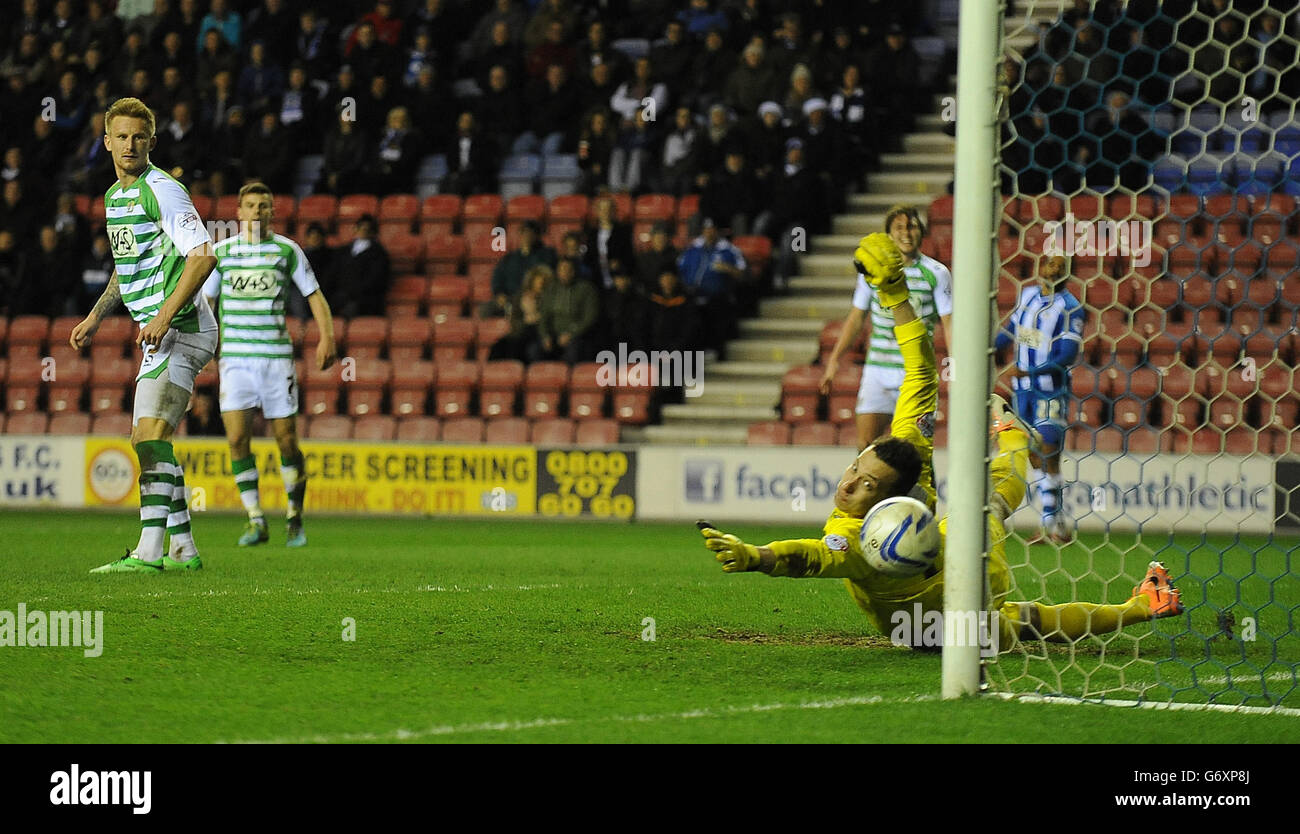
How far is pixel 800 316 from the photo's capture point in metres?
15.9

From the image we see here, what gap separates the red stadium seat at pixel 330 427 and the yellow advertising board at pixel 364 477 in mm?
560

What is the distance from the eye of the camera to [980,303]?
4.62 metres

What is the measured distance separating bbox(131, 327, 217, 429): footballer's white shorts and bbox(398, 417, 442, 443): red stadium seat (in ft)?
22.9

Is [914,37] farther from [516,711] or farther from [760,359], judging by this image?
[516,711]

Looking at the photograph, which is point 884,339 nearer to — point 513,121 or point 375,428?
point 375,428

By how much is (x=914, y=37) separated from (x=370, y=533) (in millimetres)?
9084

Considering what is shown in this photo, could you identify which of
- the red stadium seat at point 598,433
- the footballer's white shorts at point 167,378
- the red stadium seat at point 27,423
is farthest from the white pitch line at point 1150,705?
the red stadium seat at point 27,423

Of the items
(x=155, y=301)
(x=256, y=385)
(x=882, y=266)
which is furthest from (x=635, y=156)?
(x=882, y=266)

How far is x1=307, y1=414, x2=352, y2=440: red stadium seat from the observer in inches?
597

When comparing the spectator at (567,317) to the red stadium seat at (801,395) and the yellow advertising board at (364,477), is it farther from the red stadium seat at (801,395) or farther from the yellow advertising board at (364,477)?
the red stadium seat at (801,395)

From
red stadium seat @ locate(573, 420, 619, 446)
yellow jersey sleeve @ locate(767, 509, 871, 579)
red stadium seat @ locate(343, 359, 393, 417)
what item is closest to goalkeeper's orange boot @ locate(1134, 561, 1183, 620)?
yellow jersey sleeve @ locate(767, 509, 871, 579)

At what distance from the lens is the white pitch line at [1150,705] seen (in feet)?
15.0
